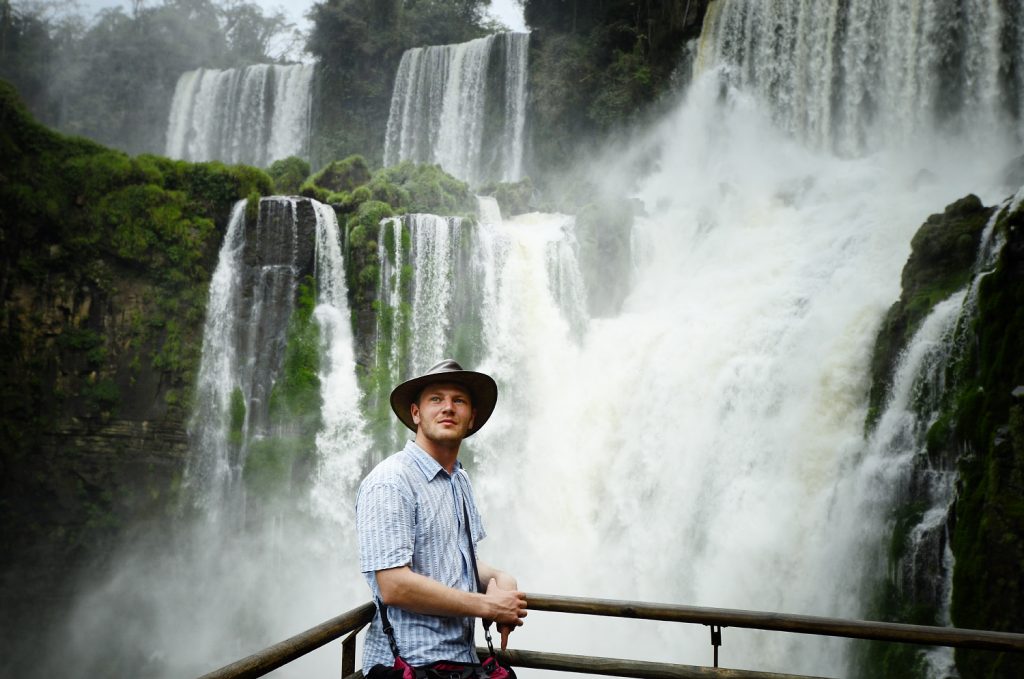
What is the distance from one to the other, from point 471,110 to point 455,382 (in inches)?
904

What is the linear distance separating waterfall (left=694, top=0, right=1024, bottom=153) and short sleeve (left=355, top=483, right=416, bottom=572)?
16.6 m

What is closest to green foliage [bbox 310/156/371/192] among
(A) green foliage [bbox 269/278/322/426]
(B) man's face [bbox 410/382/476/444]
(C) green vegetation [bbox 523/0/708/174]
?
(A) green foliage [bbox 269/278/322/426]

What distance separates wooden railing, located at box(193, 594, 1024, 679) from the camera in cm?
256

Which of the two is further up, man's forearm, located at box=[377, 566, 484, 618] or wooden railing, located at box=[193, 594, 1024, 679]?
man's forearm, located at box=[377, 566, 484, 618]

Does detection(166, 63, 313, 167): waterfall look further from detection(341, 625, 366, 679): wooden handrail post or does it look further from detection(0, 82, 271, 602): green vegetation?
detection(341, 625, 366, 679): wooden handrail post

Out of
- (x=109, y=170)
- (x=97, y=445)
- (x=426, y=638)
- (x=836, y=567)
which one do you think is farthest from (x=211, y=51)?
(x=426, y=638)

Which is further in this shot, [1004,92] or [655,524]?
[1004,92]

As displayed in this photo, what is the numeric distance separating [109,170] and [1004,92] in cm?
1776

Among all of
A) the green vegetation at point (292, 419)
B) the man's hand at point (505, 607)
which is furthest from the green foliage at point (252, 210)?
the man's hand at point (505, 607)

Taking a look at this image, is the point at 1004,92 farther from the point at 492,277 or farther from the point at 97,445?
the point at 97,445

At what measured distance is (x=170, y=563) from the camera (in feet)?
45.1

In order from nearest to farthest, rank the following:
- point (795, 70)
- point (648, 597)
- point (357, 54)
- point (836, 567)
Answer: point (836, 567), point (648, 597), point (795, 70), point (357, 54)

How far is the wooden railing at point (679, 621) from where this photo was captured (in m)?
2.56

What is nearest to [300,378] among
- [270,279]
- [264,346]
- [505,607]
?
[264,346]
